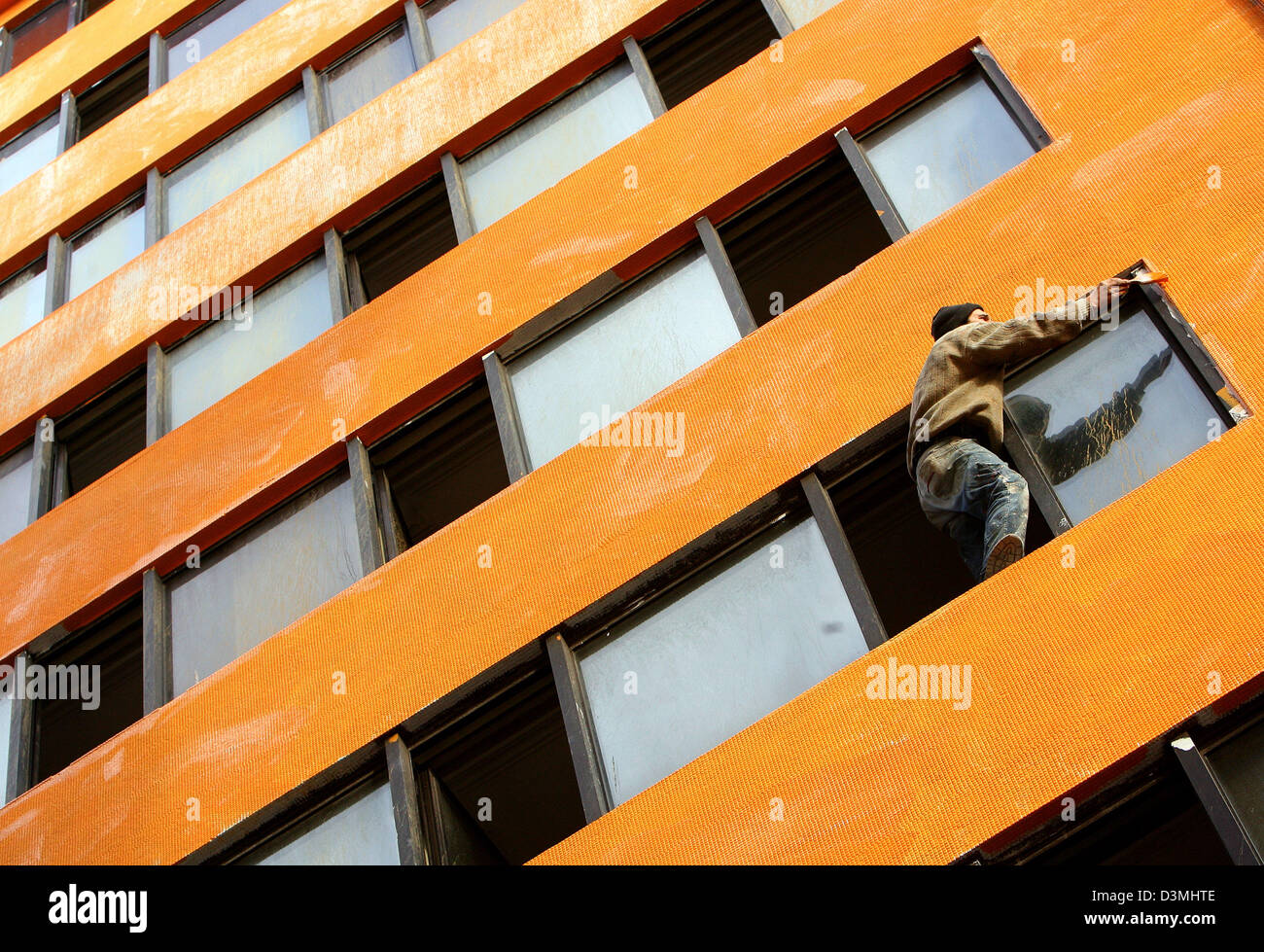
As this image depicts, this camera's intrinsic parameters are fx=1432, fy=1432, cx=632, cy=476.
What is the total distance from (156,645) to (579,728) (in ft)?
12.8

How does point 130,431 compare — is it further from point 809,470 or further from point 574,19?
point 809,470

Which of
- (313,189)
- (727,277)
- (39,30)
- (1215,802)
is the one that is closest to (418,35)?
(313,189)

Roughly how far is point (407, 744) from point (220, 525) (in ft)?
9.85

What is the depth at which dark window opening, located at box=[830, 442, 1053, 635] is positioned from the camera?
28.2ft

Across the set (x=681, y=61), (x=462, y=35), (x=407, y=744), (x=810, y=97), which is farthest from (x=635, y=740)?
(x=462, y=35)

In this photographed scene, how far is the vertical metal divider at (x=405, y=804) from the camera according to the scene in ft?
27.5

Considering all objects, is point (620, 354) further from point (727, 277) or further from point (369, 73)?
point (369, 73)

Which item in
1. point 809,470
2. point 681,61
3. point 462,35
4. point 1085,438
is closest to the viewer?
point 1085,438

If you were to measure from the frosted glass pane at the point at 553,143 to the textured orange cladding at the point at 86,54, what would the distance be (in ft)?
19.6

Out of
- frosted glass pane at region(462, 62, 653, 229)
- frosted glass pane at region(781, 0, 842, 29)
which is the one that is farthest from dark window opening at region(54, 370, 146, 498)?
frosted glass pane at region(781, 0, 842, 29)

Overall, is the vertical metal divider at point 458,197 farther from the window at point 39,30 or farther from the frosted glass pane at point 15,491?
the window at point 39,30

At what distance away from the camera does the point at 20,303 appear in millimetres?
14500

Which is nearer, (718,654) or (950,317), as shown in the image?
(950,317)

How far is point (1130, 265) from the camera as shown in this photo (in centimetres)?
823
